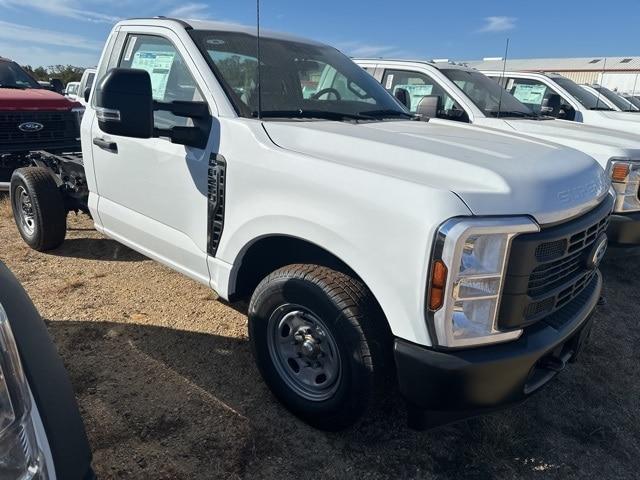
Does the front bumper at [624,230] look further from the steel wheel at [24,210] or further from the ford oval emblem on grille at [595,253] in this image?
the steel wheel at [24,210]

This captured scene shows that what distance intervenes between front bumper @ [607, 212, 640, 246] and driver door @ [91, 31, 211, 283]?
10.9 feet

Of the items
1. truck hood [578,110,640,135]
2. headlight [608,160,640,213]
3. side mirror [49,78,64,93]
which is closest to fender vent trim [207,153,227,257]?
headlight [608,160,640,213]

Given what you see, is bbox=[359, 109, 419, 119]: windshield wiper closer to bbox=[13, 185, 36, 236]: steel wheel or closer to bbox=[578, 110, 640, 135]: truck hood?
bbox=[13, 185, 36, 236]: steel wheel

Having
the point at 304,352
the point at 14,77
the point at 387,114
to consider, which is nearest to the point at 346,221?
the point at 304,352

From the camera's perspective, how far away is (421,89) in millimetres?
6457

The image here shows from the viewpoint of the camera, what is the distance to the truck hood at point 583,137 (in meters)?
A: 4.68

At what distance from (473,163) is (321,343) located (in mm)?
1095

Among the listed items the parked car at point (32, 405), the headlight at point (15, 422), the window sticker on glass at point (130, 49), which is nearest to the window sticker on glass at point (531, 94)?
the window sticker on glass at point (130, 49)

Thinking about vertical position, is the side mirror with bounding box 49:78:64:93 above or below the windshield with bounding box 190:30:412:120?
below

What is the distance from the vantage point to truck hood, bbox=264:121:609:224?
2080mm

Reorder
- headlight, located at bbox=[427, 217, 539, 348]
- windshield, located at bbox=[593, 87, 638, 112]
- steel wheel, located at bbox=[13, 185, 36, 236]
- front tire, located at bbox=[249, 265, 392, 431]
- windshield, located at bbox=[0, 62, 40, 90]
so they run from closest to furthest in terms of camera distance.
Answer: headlight, located at bbox=[427, 217, 539, 348] < front tire, located at bbox=[249, 265, 392, 431] < steel wheel, located at bbox=[13, 185, 36, 236] < windshield, located at bbox=[0, 62, 40, 90] < windshield, located at bbox=[593, 87, 638, 112]

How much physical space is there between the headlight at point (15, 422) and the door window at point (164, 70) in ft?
6.65

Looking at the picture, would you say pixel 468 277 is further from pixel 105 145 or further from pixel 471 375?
pixel 105 145

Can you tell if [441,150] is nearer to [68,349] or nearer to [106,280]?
[68,349]
